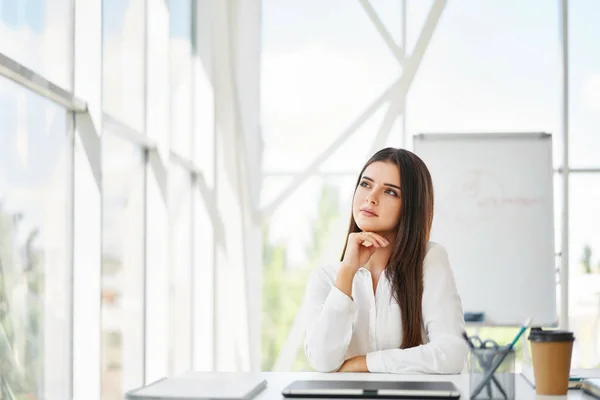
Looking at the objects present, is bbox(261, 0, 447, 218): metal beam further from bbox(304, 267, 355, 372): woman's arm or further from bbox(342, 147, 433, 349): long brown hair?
bbox(304, 267, 355, 372): woman's arm

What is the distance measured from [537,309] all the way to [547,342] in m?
3.29

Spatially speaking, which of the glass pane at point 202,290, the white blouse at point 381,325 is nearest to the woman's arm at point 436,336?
the white blouse at point 381,325

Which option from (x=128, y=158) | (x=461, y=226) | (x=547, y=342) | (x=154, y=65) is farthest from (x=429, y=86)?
(x=547, y=342)

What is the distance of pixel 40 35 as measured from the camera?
2.88 meters

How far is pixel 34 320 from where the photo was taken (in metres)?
2.85

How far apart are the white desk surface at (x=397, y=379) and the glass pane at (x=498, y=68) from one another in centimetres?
358

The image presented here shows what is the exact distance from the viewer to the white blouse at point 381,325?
2.23 meters

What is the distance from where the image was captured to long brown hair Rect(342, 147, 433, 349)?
241cm

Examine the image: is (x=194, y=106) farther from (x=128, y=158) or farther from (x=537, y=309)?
(x=537, y=309)

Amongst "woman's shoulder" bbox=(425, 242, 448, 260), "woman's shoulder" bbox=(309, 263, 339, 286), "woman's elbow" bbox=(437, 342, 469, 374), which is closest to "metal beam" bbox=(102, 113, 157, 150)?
"woman's shoulder" bbox=(309, 263, 339, 286)

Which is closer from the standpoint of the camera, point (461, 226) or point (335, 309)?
point (335, 309)

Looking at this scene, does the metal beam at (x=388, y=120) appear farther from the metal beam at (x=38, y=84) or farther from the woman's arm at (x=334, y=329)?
the woman's arm at (x=334, y=329)

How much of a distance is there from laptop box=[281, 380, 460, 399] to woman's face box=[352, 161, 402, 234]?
687 millimetres

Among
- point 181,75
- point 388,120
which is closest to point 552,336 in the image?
point 181,75
